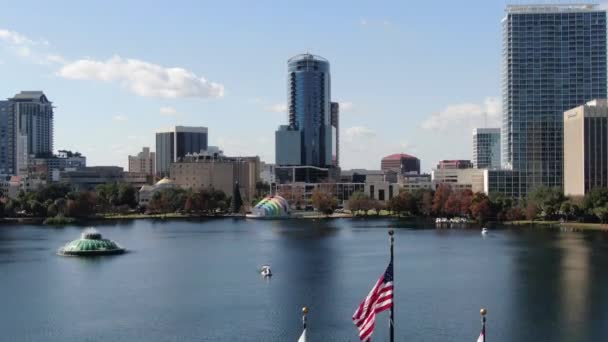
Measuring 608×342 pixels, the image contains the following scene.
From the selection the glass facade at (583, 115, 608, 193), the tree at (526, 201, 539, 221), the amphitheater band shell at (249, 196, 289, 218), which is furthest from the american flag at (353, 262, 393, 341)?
the amphitheater band shell at (249, 196, 289, 218)

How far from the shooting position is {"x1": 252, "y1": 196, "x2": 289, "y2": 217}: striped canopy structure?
169 m

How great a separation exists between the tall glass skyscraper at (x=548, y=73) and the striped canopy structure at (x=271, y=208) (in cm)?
5224

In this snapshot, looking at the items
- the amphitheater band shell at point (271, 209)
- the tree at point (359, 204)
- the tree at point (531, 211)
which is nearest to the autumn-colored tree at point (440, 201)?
the tree at point (359, 204)

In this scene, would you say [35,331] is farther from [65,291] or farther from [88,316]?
[65,291]

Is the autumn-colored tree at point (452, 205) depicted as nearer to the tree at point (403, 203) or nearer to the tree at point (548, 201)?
the tree at point (403, 203)

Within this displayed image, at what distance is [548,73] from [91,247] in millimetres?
128494

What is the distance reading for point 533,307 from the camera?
5166cm

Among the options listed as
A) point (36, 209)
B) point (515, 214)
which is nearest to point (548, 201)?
point (515, 214)

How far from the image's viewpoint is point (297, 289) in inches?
2333

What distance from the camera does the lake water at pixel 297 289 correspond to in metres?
45.1

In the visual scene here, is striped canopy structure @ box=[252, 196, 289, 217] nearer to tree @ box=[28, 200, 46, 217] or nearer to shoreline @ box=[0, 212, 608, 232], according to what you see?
shoreline @ box=[0, 212, 608, 232]

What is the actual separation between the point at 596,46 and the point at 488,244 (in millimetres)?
103177

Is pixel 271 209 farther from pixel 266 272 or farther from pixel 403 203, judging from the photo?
pixel 266 272

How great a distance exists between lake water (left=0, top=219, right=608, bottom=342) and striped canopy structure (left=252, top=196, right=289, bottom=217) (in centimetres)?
6512
